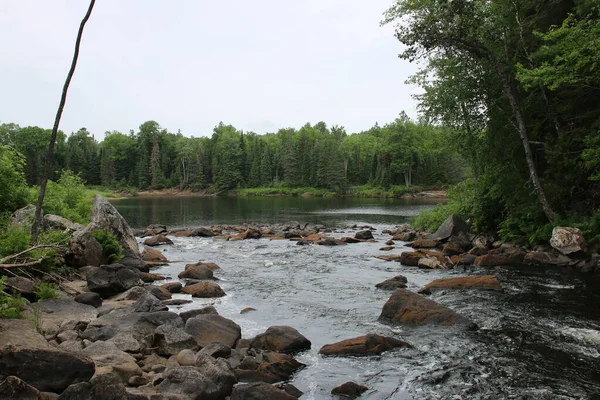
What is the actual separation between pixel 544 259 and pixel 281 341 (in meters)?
16.1

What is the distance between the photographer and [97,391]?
261 inches

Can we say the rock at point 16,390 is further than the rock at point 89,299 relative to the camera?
No

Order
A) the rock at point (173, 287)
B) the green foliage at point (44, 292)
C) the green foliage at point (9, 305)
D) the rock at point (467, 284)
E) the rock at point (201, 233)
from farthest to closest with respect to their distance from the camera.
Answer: the rock at point (201, 233) → the rock at point (173, 287) → the rock at point (467, 284) → the green foliage at point (44, 292) → the green foliage at point (9, 305)

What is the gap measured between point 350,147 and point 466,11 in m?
113

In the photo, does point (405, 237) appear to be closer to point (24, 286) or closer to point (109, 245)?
point (109, 245)

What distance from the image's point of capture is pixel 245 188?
5039 inches

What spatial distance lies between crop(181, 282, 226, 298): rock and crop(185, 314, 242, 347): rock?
4842 mm

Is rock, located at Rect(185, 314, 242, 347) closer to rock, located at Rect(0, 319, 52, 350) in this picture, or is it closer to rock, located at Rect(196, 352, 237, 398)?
rock, located at Rect(196, 352, 237, 398)

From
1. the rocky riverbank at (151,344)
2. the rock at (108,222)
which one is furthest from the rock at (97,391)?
the rock at (108,222)

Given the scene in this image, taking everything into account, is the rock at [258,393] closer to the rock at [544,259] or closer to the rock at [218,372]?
the rock at [218,372]

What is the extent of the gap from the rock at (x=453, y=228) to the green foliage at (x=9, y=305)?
24720mm

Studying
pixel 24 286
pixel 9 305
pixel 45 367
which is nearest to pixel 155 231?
pixel 24 286

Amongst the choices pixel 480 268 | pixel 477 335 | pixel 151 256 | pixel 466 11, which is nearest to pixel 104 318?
pixel 477 335

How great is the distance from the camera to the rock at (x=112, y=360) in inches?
313
